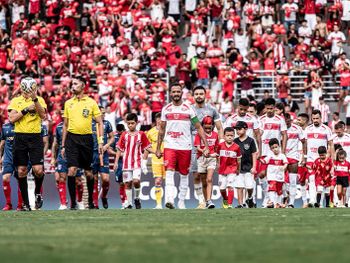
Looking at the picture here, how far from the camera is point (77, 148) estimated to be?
20578 millimetres

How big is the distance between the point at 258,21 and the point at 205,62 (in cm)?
325

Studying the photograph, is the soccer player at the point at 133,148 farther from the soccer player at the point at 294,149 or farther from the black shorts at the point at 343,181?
the black shorts at the point at 343,181

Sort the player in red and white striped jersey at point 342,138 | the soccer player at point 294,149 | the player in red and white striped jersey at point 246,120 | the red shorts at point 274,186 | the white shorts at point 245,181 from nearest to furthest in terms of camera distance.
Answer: the white shorts at point 245,181 → the red shorts at point 274,186 → the player in red and white striped jersey at point 246,120 → the soccer player at point 294,149 → the player in red and white striped jersey at point 342,138

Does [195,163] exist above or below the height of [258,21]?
below

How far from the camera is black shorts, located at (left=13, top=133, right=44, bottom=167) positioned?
764 inches

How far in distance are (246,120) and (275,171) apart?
1.32m

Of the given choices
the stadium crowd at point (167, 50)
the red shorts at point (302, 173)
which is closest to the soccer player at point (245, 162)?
the red shorts at point (302, 173)

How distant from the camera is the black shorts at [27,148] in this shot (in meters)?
19.4

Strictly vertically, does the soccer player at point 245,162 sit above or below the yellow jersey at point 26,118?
below

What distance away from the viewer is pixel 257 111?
2742cm

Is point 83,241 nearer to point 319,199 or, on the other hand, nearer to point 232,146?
point 232,146

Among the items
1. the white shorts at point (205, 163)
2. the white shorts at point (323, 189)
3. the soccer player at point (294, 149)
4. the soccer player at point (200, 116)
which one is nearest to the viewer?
the soccer player at point (200, 116)

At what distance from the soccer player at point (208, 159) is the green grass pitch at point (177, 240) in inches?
292

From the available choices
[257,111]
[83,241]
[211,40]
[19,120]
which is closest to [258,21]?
[211,40]
